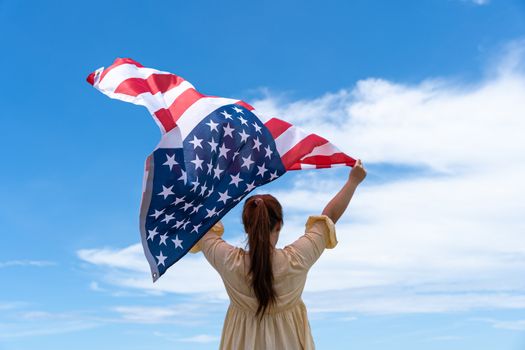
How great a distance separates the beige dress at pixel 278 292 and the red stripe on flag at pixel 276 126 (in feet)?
5.21

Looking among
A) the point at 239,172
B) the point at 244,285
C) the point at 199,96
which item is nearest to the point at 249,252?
→ the point at 244,285

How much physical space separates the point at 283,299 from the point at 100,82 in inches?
149

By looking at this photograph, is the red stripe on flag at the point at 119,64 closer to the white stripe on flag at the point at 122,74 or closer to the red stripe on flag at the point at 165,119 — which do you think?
the white stripe on flag at the point at 122,74

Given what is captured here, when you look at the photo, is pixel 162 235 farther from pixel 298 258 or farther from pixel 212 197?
pixel 298 258

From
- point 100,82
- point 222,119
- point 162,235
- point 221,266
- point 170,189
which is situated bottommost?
point 221,266

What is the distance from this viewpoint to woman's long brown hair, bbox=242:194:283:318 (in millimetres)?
5242

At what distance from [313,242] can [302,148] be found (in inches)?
67.4

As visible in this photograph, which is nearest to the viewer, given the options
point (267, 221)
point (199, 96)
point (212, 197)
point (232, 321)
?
point (267, 221)

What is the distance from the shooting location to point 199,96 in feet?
22.3

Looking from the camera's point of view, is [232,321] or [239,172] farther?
[239,172]

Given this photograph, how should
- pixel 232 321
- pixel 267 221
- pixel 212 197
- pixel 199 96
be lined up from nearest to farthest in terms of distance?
1. pixel 267 221
2. pixel 232 321
3. pixel 212 197
4. pixel 199 96

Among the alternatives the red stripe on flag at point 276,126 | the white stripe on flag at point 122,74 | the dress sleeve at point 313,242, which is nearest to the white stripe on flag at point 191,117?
the red stripe on flag at point 276,126

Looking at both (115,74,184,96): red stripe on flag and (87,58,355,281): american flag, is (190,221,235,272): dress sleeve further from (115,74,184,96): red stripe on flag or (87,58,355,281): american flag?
(115,74,184,96): red stripe on flag

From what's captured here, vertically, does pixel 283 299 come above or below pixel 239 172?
below
